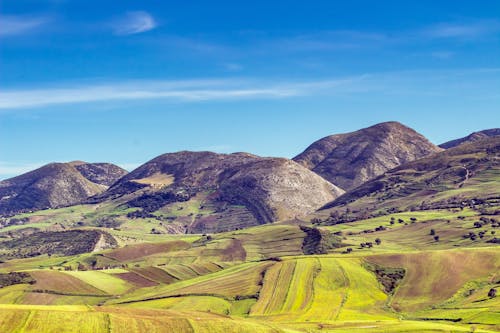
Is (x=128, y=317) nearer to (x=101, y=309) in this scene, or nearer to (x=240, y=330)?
(x=101, y=309)

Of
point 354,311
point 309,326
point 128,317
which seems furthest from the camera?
point 354,311

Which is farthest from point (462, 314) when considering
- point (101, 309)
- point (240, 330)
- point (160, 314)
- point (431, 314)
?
point (101, 309)

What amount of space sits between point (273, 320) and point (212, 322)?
40.0 metres

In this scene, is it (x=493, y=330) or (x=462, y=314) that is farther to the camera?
(x=462, y=314)

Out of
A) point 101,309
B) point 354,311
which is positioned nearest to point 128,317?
point 101,309

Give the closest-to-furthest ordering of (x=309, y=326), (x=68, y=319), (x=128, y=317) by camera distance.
Answer: (x=68, y=319) < (x=128, y=317) < (x=309, y=326)

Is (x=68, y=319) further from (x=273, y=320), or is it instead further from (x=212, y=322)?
(x=273, y=320)

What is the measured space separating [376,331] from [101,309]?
68744 millimetres

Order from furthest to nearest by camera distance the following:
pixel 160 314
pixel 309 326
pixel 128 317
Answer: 1. pixel 309 326
2. pixel 160 314
3. pixel 128 317

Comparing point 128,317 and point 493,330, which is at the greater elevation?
point 128,317

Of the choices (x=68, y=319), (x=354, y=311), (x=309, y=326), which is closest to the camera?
(x=68, y=319)

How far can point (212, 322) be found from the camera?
5999 inches

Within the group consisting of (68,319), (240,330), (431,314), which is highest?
(68,319)

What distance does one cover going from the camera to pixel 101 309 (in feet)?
501
